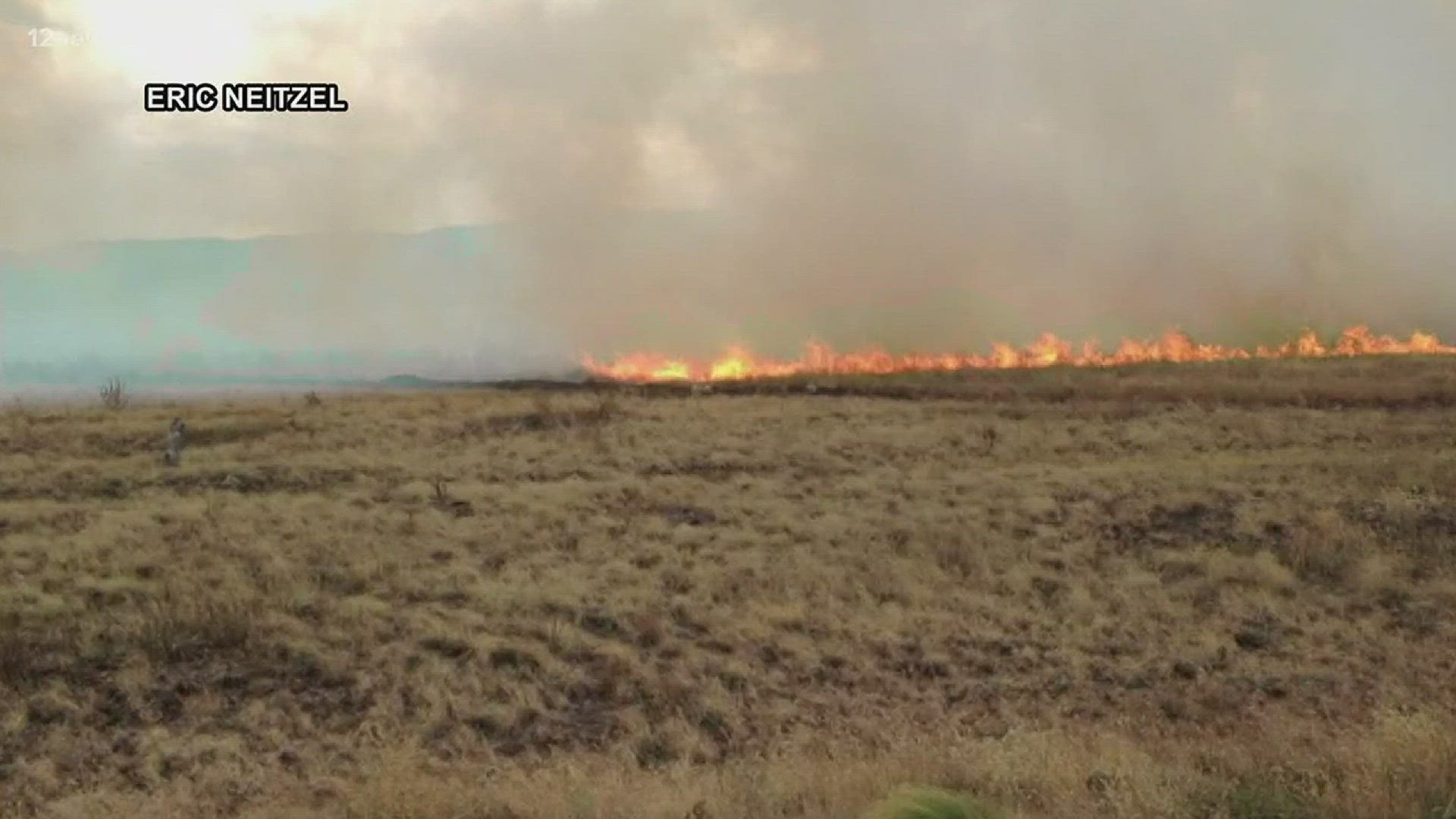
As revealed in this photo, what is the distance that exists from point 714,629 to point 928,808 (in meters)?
12.2

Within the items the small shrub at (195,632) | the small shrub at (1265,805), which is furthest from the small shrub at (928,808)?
the small shrub at (195,632)

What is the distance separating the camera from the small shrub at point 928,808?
6070 mm

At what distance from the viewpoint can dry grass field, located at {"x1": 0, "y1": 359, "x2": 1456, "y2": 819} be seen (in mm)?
9695

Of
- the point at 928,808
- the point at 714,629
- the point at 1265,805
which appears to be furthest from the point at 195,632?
the point at 1265,805

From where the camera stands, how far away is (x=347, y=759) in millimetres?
13172

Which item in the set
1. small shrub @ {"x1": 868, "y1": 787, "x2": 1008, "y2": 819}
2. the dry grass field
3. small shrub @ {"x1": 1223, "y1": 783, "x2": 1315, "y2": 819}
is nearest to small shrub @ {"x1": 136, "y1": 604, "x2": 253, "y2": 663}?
the dry grass field

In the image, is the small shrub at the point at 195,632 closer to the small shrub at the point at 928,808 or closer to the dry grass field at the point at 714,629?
the dry grass field at the point at 714,629

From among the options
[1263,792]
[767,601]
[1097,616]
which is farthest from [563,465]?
[1263,792]

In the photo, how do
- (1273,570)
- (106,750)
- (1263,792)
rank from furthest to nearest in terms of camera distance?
(1273,570)
(106,750)
(1263,792)

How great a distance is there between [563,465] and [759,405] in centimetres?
1805

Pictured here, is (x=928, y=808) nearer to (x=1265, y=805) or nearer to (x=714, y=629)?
(x=1265, y=805)

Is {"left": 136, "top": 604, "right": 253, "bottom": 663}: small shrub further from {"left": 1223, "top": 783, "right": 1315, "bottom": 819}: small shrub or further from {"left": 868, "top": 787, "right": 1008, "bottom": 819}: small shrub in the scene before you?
{"left": 1223, "top": 783, "right": 1315, "bottom": 819}: small shrub

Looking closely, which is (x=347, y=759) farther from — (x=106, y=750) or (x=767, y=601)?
(x=767, y=601)

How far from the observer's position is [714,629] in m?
18.2
